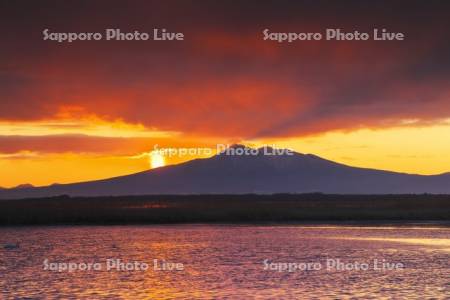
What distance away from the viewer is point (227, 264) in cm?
4106

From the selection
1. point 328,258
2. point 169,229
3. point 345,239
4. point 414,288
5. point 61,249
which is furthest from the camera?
point 169,229

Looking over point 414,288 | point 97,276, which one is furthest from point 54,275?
point 414,288

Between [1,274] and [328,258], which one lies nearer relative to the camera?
[1,274]

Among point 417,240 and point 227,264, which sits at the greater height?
point 417,240

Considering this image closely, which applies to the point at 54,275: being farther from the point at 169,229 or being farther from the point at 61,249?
the point at 169,229

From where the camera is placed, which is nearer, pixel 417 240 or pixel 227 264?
pixel 227 264

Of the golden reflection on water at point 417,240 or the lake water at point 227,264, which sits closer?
the lake water at point 227,264

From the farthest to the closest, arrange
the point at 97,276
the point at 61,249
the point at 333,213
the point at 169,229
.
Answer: the point at 333,213 < the point at 169,229 < the point at 61,249 < the point at 97,276

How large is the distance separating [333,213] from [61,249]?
4777 cm

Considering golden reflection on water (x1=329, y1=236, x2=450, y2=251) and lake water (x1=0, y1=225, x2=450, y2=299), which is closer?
lake water (x1=0, y1=225, x2=450, y2=299)

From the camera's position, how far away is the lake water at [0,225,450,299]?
1251 inches

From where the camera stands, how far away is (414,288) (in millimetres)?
32156

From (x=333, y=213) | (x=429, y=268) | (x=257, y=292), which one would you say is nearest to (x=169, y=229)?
(x=333, y=213)

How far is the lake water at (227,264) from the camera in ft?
104
